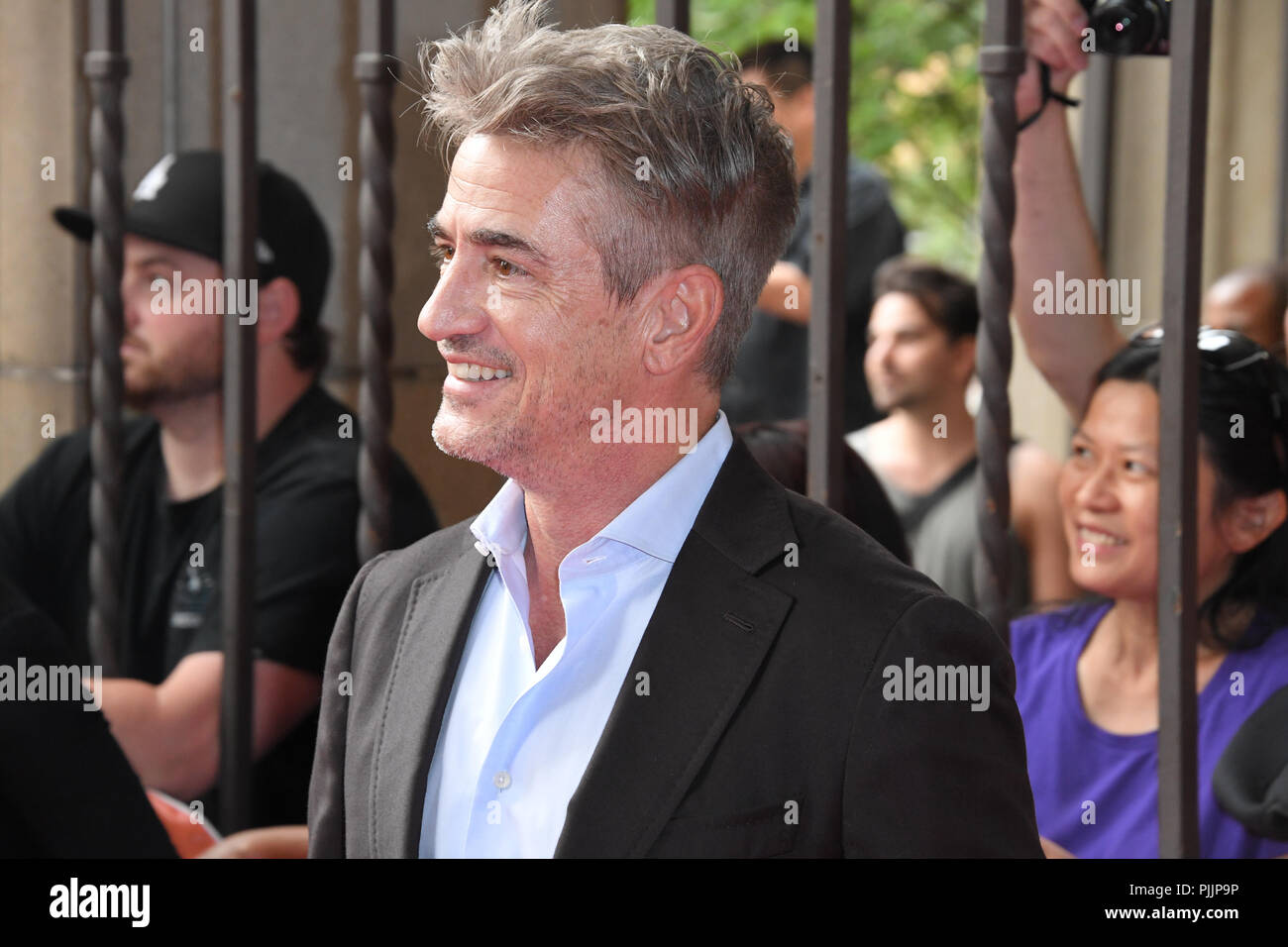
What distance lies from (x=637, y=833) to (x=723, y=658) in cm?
18

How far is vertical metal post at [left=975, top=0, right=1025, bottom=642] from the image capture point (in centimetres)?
196

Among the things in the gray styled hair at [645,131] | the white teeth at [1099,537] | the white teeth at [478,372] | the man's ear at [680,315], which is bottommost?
the white teeth at [1099,537]

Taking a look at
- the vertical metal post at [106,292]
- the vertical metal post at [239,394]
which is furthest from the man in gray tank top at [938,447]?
the vertical metal post at [106,292]

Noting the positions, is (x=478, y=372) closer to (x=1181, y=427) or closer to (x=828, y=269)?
(x=828, y=269)

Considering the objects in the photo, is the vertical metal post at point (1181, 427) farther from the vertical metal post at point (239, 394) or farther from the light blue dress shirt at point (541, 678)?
the vertical metal post at point (239, 394)

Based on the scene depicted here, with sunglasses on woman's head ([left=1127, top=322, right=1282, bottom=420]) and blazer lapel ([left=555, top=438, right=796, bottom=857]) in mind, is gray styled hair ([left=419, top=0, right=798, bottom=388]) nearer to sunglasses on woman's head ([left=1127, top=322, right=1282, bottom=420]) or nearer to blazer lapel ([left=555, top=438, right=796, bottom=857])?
blazer lapel ([left=555, top=438, right=796, bottom=857])

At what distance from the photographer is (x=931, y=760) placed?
1382mm

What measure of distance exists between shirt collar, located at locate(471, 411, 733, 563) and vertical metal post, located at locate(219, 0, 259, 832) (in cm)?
71

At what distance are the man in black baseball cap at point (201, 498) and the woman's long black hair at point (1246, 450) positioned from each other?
1.33 metres

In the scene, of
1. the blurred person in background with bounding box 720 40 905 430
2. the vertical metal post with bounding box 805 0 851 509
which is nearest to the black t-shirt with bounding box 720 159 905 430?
the blurred person in background with bounding box 720 40 905 430

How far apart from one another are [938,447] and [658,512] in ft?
8.60

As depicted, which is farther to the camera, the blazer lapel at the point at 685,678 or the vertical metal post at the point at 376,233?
the vertical metal post at the point at 376,233

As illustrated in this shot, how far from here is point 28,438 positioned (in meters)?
3.08

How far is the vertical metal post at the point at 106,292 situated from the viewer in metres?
2.22
